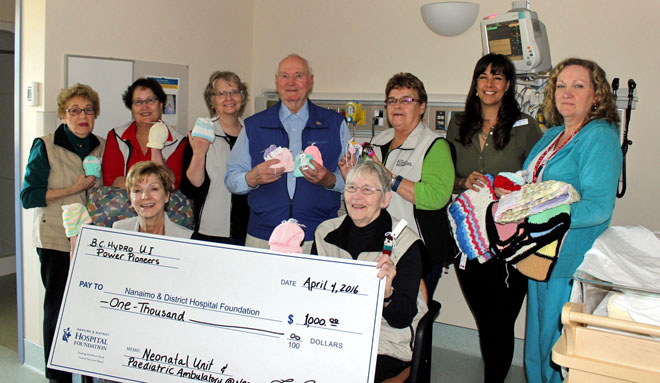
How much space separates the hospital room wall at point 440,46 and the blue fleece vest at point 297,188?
140cm

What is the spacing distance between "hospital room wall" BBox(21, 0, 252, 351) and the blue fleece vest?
4.20 ft

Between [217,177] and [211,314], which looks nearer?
[211,314]

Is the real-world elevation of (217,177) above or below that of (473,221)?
above

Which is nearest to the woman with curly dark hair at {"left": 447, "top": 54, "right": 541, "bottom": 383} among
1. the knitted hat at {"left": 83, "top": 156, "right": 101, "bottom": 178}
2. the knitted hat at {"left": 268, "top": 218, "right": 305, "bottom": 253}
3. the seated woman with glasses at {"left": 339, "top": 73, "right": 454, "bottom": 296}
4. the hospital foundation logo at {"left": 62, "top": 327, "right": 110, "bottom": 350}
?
the seated woman with glasses at {"left": 339, "top": 73, "right": 454, "bottom": 296}

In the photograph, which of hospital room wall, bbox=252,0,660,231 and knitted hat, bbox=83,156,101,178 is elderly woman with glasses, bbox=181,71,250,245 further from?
hospital room wall, bbox=252,0,660,231

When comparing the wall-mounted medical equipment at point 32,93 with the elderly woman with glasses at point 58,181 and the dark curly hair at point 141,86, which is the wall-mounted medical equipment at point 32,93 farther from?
the dark curly hair at point 141,86

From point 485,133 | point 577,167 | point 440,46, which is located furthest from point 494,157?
point 440,46

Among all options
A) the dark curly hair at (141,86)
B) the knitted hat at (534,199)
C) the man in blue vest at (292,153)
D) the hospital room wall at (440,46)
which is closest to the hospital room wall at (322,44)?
the hospital room wall at (440,46)

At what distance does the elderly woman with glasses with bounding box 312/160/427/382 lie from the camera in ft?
6.86

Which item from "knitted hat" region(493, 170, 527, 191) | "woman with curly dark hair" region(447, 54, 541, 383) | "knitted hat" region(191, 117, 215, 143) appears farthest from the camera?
"knitted hat" region(191, 117, 215, 143)

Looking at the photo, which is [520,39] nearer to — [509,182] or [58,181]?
[509,182]

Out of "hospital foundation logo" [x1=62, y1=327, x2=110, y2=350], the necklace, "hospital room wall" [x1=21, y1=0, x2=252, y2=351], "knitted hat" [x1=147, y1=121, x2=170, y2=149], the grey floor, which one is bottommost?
the grey floor

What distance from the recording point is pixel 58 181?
3.03 metres

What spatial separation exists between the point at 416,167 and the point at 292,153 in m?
0.63
